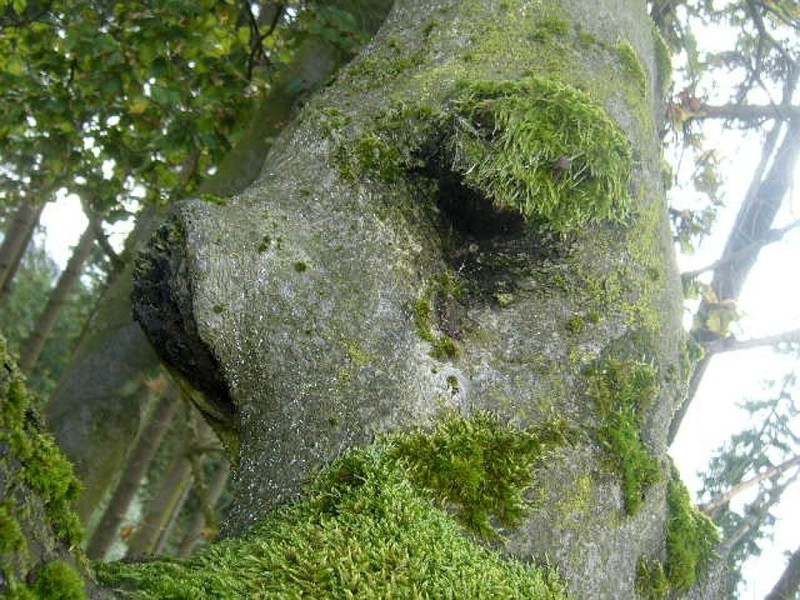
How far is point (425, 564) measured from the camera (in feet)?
5.74

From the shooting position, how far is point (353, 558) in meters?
1.71

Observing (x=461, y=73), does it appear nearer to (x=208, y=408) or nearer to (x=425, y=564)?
(x=208, y=408)

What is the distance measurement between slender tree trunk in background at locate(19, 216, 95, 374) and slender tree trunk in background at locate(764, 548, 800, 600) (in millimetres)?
8097

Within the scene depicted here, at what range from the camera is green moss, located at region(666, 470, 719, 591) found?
2277mm

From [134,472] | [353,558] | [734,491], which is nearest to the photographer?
[353,558]

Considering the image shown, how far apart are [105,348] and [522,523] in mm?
2898

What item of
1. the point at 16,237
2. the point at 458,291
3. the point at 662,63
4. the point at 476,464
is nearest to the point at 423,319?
the point at 458,291

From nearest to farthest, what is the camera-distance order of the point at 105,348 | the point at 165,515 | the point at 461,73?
1. the point at 461,73
2. the point at 105,348
3. the point at 165,515

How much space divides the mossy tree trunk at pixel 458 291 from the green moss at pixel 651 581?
0.02m

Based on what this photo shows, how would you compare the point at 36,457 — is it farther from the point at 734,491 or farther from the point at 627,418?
the point at 734,491

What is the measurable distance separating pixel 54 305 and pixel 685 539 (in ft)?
30.5

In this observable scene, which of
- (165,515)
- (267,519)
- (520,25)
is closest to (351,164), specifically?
(520,25)

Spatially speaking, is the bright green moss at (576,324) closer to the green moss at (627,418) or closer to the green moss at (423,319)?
the green moss at (627,418)

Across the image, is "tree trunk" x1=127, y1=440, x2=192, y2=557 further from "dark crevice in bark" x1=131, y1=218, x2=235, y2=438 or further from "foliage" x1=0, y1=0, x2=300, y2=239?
"dark crevice in bark" x1=131, y1=218, x2=235, y2=438
